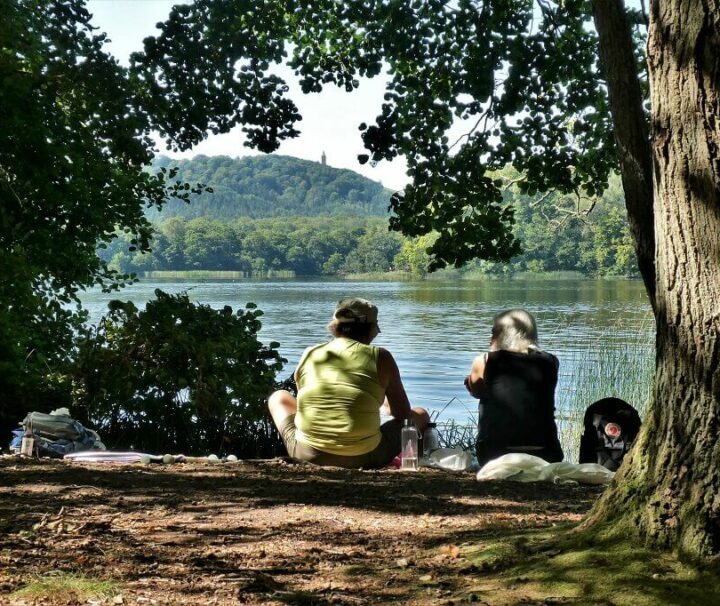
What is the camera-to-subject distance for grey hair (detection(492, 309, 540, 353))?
5348mm

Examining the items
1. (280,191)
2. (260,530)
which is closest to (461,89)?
(260,530)

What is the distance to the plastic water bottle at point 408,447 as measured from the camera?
536cm

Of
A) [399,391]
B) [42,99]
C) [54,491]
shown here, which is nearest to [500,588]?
[54,491]

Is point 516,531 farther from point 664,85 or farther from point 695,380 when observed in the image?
point 664,85

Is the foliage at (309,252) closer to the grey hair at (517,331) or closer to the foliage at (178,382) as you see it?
the foliage at (178,382)

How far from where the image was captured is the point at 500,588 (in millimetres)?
2598

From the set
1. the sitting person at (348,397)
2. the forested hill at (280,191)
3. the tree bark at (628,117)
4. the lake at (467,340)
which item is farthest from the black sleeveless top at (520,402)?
the forested hill at (280,191)

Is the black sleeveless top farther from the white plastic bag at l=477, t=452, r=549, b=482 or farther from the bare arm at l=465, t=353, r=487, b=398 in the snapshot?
the white plastic bag at l=477, t=452, r=549, b=482

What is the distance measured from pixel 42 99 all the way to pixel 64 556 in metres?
5.52

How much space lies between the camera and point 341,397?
5066 mm

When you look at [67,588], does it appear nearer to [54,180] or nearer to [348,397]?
[348,397]

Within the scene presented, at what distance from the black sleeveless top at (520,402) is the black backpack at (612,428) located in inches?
10.0

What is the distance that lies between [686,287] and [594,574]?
0.83m

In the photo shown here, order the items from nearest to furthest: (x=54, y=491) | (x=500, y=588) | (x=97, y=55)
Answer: (x=500, y=588), (x=54, y=491), (x=97, y=55)
